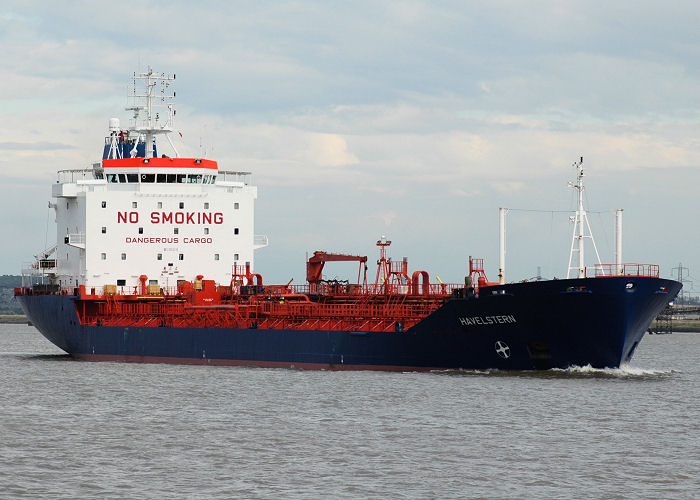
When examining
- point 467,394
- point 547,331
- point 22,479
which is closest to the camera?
point 22,479

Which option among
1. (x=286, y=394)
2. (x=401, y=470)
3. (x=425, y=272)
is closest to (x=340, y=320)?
(x=425, y=272)

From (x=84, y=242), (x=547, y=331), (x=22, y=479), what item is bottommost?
(x=22, y=479)

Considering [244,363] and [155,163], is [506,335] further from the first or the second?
[155,163]

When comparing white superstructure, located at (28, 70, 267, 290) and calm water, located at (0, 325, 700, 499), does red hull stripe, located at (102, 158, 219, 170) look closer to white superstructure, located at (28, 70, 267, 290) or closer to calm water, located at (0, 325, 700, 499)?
white superstructure, located at (28, 70, 267, 290)

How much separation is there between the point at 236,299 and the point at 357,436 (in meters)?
22.4

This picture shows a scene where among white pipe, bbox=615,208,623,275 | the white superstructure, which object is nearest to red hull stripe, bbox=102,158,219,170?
the white superstructure

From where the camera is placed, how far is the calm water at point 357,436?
2042 cm

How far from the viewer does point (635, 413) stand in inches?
1111

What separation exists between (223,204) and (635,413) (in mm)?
25652

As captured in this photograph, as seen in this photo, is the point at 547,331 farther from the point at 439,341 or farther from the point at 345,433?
the point at 345,433

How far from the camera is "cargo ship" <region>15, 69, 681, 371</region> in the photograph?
3428 cm

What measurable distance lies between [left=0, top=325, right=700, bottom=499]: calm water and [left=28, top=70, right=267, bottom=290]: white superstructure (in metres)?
11.5

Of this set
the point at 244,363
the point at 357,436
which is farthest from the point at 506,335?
the point at 244,363

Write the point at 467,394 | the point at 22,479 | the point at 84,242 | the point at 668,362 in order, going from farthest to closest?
the point at 668,362 → the point at 84,242 → the point at 467,394 → the point at 22,479
